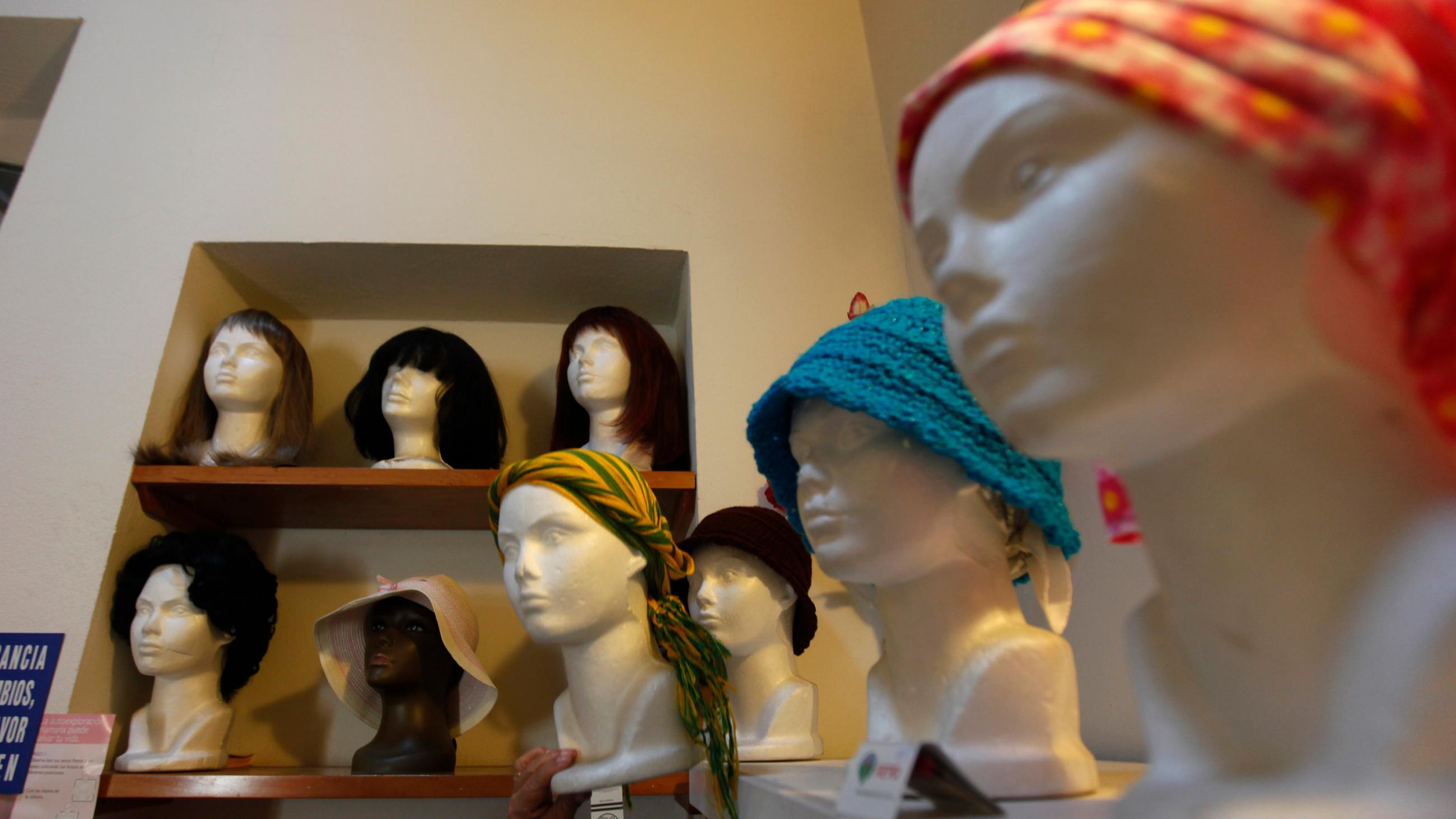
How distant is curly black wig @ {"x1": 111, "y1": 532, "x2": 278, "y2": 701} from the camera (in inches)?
64.6

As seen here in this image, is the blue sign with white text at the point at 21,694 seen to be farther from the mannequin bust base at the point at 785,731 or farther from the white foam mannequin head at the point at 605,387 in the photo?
the mannequin bust base at the point at 785,731

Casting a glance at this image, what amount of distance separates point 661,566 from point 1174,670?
0.91 m

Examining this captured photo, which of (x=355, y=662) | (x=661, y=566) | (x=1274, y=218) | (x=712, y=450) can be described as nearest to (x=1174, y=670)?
(x=1274, y=218)

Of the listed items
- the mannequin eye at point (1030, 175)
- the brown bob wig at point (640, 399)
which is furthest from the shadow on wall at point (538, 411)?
the mannequin eye at point (1030, 175)

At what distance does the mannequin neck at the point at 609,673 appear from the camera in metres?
1.30

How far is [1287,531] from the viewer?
0.49 metres

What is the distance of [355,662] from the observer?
67.5 inches

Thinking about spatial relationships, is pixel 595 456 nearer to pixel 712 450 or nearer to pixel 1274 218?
pixel 712 450

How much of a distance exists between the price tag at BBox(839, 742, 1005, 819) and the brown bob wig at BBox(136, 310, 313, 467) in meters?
1.54

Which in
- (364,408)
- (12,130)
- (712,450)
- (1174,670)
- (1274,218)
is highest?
(12,130)

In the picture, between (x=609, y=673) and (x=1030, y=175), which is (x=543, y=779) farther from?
(x=1030, y=175)

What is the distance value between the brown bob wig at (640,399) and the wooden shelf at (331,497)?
0.11m

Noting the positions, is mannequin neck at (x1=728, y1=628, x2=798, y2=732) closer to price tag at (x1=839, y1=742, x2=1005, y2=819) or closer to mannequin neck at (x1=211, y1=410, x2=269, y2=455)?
price tag at (x1=839, y1=742, x2=1005, y2=819)

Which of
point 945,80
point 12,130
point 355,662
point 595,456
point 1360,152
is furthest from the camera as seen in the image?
point 12,130
